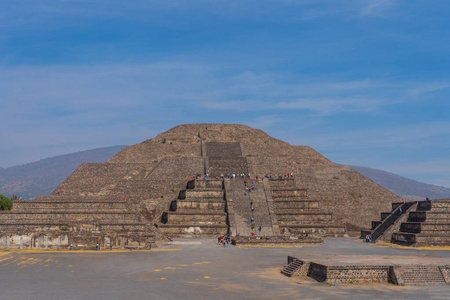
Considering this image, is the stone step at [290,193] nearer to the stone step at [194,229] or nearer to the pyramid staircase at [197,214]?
the pyramid staircase at [197,214]

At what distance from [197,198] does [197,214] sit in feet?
8.90

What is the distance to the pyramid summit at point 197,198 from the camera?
125ft

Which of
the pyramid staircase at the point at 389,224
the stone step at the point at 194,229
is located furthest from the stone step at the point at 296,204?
the stone step at the point at 194,229

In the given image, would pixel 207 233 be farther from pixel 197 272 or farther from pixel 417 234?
pixel 197 272

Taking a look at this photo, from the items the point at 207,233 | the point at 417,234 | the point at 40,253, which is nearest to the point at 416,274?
the point at 417,234

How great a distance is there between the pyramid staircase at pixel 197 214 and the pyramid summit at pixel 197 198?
0.28ft

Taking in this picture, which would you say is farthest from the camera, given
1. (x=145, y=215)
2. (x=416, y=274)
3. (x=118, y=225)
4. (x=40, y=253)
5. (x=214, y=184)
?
(x=214, y=184)

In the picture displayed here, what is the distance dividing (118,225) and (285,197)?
732 inches

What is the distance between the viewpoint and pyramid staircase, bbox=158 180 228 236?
44906 millimetres

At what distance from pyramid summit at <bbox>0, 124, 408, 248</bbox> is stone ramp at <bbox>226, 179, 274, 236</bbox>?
9cm

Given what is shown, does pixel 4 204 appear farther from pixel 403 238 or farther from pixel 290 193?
pixel 403 238

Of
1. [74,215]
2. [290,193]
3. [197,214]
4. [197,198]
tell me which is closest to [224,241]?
[197,214]

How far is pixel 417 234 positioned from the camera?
3919 centimetres

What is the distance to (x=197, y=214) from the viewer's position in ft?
152
